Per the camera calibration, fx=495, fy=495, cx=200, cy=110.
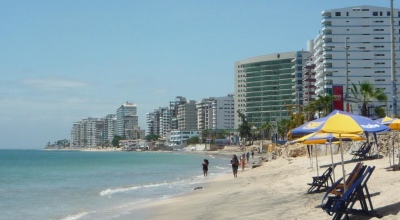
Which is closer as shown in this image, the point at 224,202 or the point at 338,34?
the point at 224,202

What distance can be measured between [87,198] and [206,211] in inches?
469

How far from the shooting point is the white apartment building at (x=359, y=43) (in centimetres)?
10206

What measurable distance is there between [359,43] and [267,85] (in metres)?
51.2

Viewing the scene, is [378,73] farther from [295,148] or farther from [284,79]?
[295,148]

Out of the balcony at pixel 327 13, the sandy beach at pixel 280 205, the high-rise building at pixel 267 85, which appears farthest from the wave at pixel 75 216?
the high-rise building at pixel 267 85

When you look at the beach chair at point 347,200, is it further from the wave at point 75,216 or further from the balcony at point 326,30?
the balcony at point 326,30

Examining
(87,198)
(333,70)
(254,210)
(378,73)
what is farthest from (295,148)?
(378,73)

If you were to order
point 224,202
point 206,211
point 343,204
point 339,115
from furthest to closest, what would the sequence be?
point 224,202, point 206,211, point 339,115, point 343,204

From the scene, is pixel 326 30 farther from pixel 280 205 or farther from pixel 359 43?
pixel 280 205

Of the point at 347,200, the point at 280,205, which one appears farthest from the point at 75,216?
the point at 347,200

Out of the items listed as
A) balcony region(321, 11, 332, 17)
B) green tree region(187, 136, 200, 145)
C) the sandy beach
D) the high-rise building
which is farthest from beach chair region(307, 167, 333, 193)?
green tree region(187, 136, 200, 145)

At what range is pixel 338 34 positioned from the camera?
338ft

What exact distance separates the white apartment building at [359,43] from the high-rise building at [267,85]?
116ft

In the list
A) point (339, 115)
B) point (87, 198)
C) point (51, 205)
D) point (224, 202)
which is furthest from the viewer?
point (87, 198)
